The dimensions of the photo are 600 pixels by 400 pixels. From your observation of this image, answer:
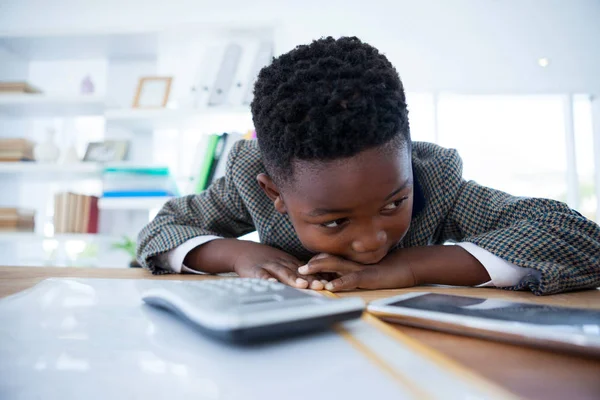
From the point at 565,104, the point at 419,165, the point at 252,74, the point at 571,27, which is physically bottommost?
the point at 419,165

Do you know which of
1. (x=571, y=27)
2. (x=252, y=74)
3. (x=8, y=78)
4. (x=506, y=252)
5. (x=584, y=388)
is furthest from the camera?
(x=571, y=27)

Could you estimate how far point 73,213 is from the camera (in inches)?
71.6

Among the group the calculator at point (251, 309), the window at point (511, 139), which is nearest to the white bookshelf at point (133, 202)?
the calculator at point (251, 309)

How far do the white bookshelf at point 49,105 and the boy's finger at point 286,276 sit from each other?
1.60m

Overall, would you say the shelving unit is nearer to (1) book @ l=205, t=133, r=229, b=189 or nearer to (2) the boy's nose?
(1) book @ l=205, t=133, r=229, b=189

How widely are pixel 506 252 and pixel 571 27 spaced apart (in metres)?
2.81

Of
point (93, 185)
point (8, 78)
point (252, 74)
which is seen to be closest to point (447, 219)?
point (252, 74)

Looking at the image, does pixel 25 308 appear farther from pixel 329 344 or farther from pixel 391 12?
pixel 391 12

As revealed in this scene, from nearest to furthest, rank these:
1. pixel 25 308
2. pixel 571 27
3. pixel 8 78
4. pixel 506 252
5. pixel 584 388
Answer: pixel 584 388 → pixel 25 308 → pixel 506 252 → pixel 8 78 → pixel 571 27

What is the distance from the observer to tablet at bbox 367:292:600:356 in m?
0.22

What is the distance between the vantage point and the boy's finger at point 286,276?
1.63ft

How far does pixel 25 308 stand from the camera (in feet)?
1.03

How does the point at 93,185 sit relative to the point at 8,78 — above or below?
below

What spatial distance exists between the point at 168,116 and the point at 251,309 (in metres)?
1.63
